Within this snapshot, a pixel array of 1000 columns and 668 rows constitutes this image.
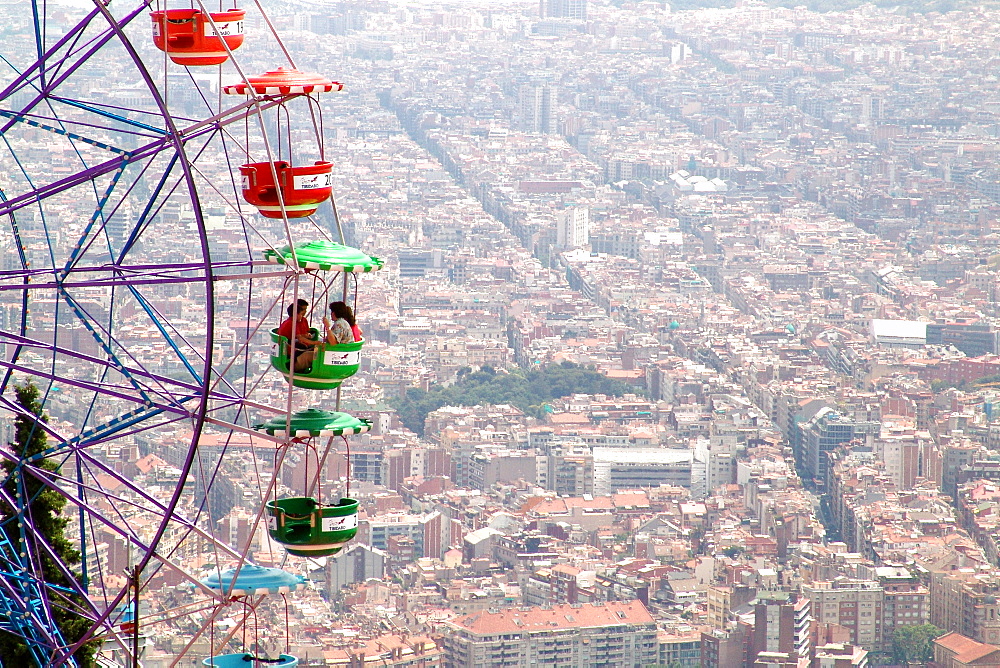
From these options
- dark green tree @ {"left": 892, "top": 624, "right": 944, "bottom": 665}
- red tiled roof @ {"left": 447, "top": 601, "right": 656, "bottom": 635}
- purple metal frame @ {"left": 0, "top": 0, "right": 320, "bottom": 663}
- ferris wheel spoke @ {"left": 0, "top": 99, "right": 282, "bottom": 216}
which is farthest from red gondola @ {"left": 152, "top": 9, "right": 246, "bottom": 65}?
dark green tree @ {"left": 892, "top": 624, "right": 944, "bottom": 665}

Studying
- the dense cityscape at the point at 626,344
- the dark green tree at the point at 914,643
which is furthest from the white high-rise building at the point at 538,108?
the dark green tree at the point at 914,643

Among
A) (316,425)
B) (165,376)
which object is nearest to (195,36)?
(316,425)

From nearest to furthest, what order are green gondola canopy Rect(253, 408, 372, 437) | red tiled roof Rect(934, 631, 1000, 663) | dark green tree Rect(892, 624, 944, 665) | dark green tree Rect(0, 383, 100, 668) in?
green gondola canopy Rect(253, 408, 372, 437) < dark green tree Rect(0, 383, 100, 668) < red tiled roof Rect(934, 631, 1000, 663) < dark green tree Rect(892, 624, 944, 665)

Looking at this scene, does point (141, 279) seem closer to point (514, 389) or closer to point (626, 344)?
point (514, 389)

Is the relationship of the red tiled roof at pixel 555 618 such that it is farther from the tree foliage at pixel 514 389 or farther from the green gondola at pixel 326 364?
the green gondola at pixel 326 364

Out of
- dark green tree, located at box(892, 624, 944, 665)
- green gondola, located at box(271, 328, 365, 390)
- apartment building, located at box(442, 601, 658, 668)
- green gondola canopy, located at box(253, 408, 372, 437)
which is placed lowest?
dark green tree, located at box(892, 624, 944, 665)

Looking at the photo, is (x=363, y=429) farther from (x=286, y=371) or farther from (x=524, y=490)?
(x=524, y=490)

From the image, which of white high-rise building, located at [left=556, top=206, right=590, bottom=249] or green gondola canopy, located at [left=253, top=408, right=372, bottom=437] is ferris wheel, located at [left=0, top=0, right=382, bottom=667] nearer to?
green gondola canopy, located at [left=253, top=408, right=372, bottom=437]
